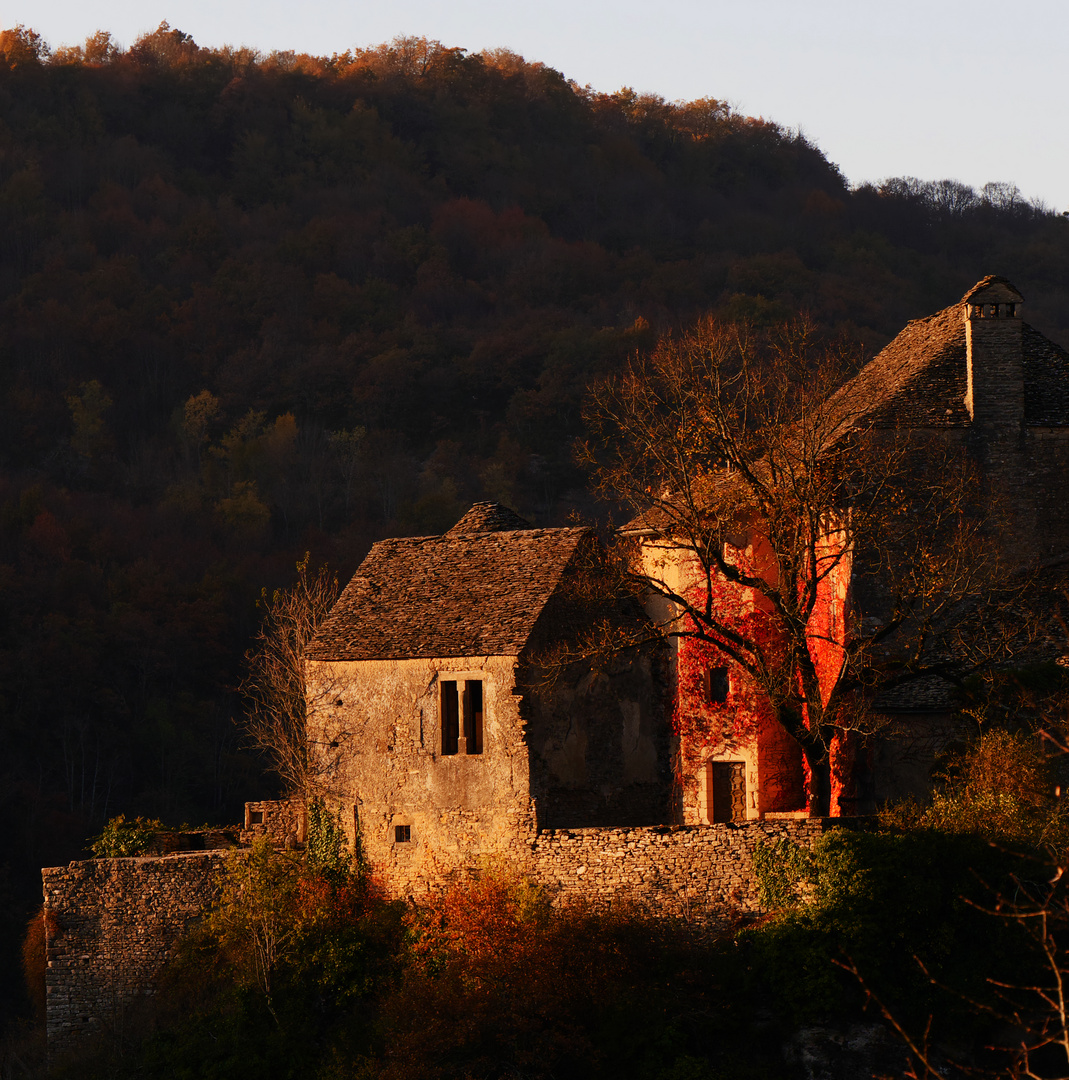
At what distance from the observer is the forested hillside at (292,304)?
68.6 metres

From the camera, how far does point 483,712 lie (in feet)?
98.4

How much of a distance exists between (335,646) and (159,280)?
8182 centimetres

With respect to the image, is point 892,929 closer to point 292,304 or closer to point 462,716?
point 462,716

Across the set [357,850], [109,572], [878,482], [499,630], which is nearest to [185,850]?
[357,850]

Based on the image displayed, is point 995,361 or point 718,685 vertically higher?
point 995,361

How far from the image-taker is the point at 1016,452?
109 feet

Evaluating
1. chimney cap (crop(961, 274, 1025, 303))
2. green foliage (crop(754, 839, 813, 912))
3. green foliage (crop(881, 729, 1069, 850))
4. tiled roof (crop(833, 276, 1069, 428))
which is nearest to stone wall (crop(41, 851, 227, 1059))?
green foliage (crop(754, 839, 813, 912))

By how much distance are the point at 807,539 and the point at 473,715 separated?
24.3ft

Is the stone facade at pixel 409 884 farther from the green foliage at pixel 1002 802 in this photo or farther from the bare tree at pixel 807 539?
the bare tree at pixel 807 539

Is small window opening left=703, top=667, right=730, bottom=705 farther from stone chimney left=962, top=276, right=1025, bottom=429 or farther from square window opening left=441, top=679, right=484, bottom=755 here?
stone chimney left=962, top=276, right=1025, bottom=429

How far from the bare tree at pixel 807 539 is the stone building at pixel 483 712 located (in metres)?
1.83

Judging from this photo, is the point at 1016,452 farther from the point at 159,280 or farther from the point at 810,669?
the point at 159,280

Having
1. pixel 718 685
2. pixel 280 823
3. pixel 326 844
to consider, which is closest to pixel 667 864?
pixel 718 685

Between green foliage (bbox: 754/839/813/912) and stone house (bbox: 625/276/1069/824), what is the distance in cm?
643
